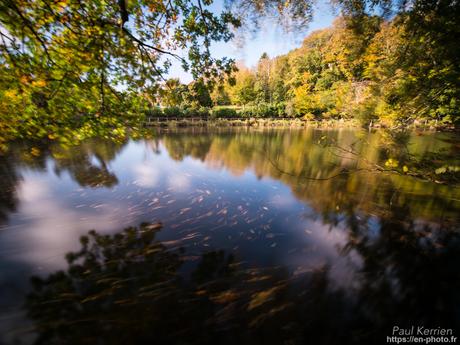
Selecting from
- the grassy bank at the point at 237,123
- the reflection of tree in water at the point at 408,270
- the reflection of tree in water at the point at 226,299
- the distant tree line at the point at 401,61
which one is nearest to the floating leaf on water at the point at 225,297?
the reflection of tree in water at the point at 226,299

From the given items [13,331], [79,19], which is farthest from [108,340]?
[79,19]

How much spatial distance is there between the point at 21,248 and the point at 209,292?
240 inches

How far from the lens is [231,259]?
5852 mm

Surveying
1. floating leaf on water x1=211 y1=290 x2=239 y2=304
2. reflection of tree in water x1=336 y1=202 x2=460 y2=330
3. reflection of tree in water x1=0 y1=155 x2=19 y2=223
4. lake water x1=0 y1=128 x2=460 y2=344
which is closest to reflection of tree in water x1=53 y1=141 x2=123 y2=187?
lake water x1=0 y1=128 x2=460 y2=344

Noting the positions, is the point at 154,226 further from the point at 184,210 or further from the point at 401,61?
the point at 401,61

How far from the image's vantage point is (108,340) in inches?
145

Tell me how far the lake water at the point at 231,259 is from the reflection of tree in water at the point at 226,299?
3 centimetres

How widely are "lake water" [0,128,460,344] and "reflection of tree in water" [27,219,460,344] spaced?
0.03m

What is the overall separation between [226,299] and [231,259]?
1.34 metres

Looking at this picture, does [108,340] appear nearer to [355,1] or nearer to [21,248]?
[21,248]

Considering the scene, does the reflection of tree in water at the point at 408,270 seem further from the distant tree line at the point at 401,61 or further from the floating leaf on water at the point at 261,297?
the distant tree line at the point at 401,61

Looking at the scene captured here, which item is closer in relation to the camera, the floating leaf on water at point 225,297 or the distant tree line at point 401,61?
the distant tree line at point 401,61

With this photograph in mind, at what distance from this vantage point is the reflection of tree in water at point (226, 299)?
3.86m

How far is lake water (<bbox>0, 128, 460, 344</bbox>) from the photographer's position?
3.98m
